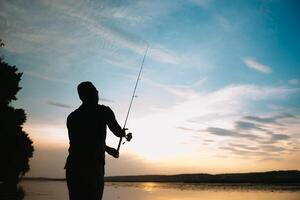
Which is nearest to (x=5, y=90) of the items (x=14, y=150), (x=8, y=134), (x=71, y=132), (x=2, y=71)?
(x=2, y=71)

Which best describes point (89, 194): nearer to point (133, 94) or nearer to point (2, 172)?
point (133, 94)

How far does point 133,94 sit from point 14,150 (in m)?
28.7

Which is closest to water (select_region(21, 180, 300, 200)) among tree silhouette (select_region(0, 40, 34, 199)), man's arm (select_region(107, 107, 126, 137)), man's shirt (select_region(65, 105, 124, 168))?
tree silhouette (select_region(0, 40, 34, 199))

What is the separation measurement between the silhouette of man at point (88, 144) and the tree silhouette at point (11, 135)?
80.4 feet

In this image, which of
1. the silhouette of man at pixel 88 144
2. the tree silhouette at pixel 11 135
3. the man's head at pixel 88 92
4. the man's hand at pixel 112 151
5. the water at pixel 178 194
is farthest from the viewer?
the water at pixel 178 194

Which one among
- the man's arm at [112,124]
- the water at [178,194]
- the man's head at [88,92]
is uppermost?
the man's head at [88,92]

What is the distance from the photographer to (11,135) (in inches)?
1264

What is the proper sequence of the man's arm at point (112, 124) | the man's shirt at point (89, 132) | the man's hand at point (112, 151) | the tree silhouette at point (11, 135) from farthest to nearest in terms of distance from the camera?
the tree silhouette at point (11, 135), the man's hand at point (112, 151), the man's arm at point (112, 124), the man's shirt at point (89, 132)

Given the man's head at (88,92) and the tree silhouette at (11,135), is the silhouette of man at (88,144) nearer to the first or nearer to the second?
the man's head at (88,92)

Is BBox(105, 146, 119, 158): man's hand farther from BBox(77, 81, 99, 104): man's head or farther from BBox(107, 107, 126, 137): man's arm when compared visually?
BBox(77, 81, 99, 104): man's head

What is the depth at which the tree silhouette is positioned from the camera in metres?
28.0

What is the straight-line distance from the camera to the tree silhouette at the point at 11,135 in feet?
92.0

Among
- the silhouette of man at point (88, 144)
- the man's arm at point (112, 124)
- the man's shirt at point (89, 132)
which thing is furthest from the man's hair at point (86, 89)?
the man's arm at point (112, 124)

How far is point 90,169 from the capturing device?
422 cm
